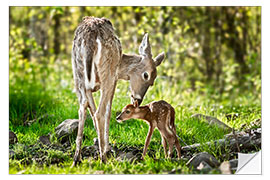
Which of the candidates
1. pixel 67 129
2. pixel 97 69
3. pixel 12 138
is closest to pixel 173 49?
pixel 67 129

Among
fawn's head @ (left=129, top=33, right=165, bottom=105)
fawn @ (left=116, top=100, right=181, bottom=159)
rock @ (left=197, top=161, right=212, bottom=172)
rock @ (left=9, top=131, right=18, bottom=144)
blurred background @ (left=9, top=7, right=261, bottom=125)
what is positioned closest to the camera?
rock @ (left=197, top=161, right=212, bottom=172)

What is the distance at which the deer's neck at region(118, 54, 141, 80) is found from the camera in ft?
14.0

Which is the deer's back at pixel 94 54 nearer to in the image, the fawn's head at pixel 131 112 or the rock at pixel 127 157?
the fawn's head at pixel 131 112

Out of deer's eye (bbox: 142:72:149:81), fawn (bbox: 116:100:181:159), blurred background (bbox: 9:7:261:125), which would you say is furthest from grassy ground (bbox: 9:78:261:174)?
blurred background (bbox: 9:7:261:125)

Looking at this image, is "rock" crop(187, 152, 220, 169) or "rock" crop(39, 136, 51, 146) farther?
"rock" crop(39, 136, 51, 146)

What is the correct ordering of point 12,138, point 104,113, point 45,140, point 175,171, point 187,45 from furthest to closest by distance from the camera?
point 187,45
point 45,140
point 12,138
point 104,113
point 175,171

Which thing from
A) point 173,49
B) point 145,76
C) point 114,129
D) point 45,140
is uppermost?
point 173,49

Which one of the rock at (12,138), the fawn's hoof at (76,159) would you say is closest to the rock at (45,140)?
the rock at (12,138)

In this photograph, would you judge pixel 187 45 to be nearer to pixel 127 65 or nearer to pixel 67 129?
pixel 67 129

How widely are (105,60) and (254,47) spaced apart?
22.2ft

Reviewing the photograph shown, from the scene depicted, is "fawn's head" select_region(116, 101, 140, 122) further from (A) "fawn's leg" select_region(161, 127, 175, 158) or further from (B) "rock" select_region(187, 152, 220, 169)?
(B) "rock" select_region(187, 152, 220, 169)

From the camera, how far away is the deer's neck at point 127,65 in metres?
4.26

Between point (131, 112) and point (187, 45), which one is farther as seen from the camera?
point (187, 45)

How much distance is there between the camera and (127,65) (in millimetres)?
4277
